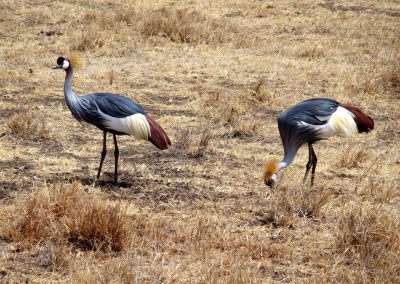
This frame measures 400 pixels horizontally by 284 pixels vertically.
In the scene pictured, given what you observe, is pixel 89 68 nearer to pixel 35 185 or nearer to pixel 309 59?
pixel 309 59

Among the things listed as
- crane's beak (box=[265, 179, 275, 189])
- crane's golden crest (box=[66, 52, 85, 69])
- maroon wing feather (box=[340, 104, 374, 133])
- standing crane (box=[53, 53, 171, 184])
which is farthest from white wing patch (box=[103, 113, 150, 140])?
maroon wing feather (box=[340, 104, 374, 133])

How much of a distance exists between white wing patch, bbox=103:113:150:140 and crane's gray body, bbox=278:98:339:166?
1372mm

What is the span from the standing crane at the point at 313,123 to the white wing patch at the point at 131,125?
1363 millimetres

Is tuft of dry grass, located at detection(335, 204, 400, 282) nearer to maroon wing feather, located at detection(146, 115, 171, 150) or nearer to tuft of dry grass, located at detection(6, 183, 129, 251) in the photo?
tuft of dry grass, located at detection(6, 183, 129, 251)

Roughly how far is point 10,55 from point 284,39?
210 inches

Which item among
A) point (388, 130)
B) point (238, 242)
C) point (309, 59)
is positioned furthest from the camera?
point (309, 59)

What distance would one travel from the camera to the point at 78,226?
19.4 ft

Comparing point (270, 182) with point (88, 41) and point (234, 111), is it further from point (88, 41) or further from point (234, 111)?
point (88, 41)

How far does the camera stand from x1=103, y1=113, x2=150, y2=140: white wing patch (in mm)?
7406

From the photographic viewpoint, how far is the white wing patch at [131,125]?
7.41m

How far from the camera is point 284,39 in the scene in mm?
15102

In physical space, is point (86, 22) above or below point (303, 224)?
above

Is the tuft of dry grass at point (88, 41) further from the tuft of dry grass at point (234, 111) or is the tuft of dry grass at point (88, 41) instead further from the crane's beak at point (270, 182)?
the crane's beak at point (270, 182)

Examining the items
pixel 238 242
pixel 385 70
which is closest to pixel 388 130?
pixel 385 70
